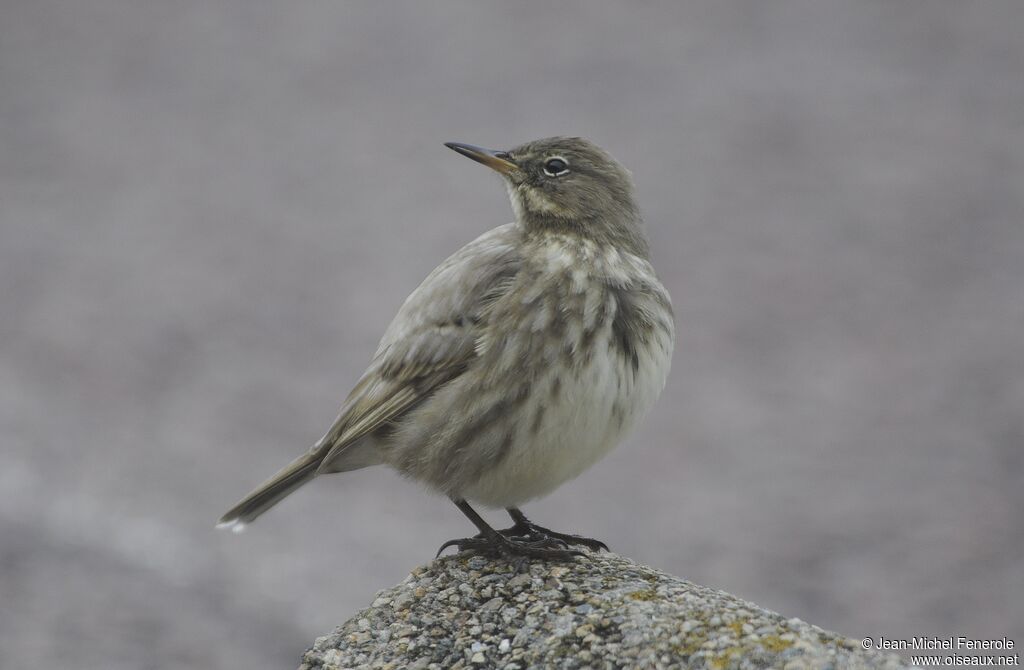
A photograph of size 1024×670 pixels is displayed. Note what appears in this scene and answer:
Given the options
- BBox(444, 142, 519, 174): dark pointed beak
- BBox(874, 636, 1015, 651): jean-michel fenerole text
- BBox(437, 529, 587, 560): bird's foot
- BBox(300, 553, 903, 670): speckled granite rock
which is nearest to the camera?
BBox(300, 553, 903, 670): speckled granite rock

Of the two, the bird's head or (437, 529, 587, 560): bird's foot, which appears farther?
the bird's head

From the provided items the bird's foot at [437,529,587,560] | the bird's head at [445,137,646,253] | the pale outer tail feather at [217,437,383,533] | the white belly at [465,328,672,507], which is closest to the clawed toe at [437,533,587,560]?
the bird's foot at [437,529,587,560]

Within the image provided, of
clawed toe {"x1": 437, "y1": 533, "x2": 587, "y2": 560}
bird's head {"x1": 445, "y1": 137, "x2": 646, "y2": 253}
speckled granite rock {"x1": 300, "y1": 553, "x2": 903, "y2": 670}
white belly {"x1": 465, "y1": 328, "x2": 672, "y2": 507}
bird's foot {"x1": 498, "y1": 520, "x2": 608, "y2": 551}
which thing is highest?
bird's head {"x1": 445, "y1": 137, "x2": 646, "y2": 253}

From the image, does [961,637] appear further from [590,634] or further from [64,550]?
[64,550]

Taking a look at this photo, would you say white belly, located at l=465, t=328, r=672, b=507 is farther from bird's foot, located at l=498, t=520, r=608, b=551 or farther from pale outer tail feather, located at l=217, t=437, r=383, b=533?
pale outer tail feather, located at l=217, t=437, r=383, b=533

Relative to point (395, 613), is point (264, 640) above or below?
above

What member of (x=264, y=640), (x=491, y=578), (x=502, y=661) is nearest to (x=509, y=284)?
(x=491, y=578)
